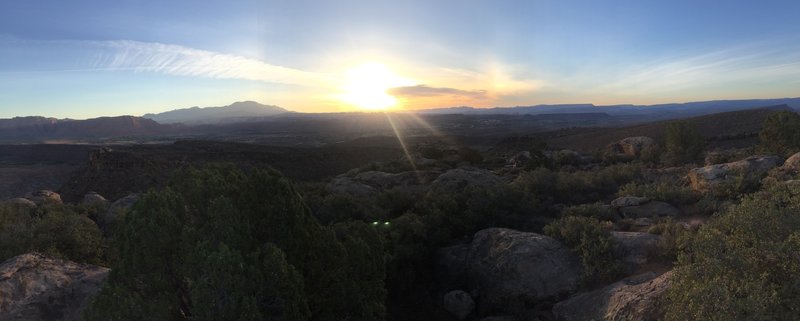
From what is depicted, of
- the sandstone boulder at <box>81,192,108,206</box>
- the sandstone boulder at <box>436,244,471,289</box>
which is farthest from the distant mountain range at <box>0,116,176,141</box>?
the sandstone boulder at <box>436,244,471,289</box>

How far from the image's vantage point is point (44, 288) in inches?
323

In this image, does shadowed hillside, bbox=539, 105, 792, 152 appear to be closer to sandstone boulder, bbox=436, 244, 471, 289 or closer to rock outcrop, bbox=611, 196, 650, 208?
rock outcrop, bbox=611, 196, 650, 208

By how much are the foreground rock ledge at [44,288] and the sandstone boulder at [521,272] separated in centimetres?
853

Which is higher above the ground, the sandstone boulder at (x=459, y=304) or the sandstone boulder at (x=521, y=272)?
the sandstone boulder at (x=521, y=272)

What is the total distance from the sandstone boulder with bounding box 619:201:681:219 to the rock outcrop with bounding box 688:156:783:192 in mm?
2198

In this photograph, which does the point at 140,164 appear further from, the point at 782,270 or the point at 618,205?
the point at 782,270

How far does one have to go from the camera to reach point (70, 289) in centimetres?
832

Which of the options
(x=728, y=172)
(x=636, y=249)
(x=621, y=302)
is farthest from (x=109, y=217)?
(x=728, y=172)

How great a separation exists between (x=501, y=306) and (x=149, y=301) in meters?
7.76

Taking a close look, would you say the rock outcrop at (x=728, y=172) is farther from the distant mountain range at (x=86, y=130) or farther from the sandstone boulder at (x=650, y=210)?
the distant mountain range at (x=86, y=130)

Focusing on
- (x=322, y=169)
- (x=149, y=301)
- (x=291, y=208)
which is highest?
(x=291, y=208)

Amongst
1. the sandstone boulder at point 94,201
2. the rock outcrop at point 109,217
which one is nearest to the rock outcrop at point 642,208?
the rock outcrop at point 109,217

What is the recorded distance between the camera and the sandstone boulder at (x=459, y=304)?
1109 cm

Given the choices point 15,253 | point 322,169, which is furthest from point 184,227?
point 322,169
